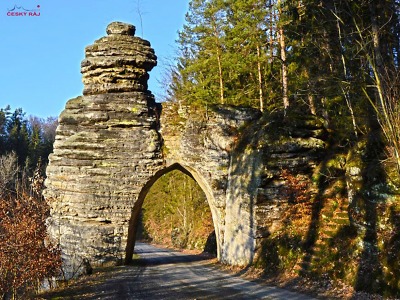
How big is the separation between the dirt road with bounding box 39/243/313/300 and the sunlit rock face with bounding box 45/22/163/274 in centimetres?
324

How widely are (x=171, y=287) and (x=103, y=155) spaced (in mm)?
9207

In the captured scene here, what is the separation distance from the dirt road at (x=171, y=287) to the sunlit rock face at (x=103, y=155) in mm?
3245

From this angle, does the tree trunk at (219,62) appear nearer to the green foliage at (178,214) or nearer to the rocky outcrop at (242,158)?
the rocky outcrop at (242,158)

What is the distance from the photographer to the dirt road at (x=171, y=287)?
1093cm

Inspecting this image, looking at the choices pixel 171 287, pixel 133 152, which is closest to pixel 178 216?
pixel 133 152

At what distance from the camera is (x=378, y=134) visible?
13.2 m

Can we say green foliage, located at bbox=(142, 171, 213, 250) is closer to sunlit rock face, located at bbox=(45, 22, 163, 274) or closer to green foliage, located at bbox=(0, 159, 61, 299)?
sunlit rock face, located at bbox=(45, 22, 163, 274)

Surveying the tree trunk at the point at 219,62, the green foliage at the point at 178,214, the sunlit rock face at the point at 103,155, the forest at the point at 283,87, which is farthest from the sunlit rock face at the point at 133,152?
the green foliage at the point at 178,214

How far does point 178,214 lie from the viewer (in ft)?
121

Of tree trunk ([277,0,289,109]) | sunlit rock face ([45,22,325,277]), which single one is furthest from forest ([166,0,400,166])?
sunlit rock face ([45,22,325,277])

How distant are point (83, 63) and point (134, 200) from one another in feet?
25.5

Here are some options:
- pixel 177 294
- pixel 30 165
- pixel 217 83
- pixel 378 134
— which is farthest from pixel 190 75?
pixel 30 165

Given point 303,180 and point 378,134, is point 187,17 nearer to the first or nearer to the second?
point 303,180

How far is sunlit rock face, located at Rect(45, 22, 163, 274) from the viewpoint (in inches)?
764
